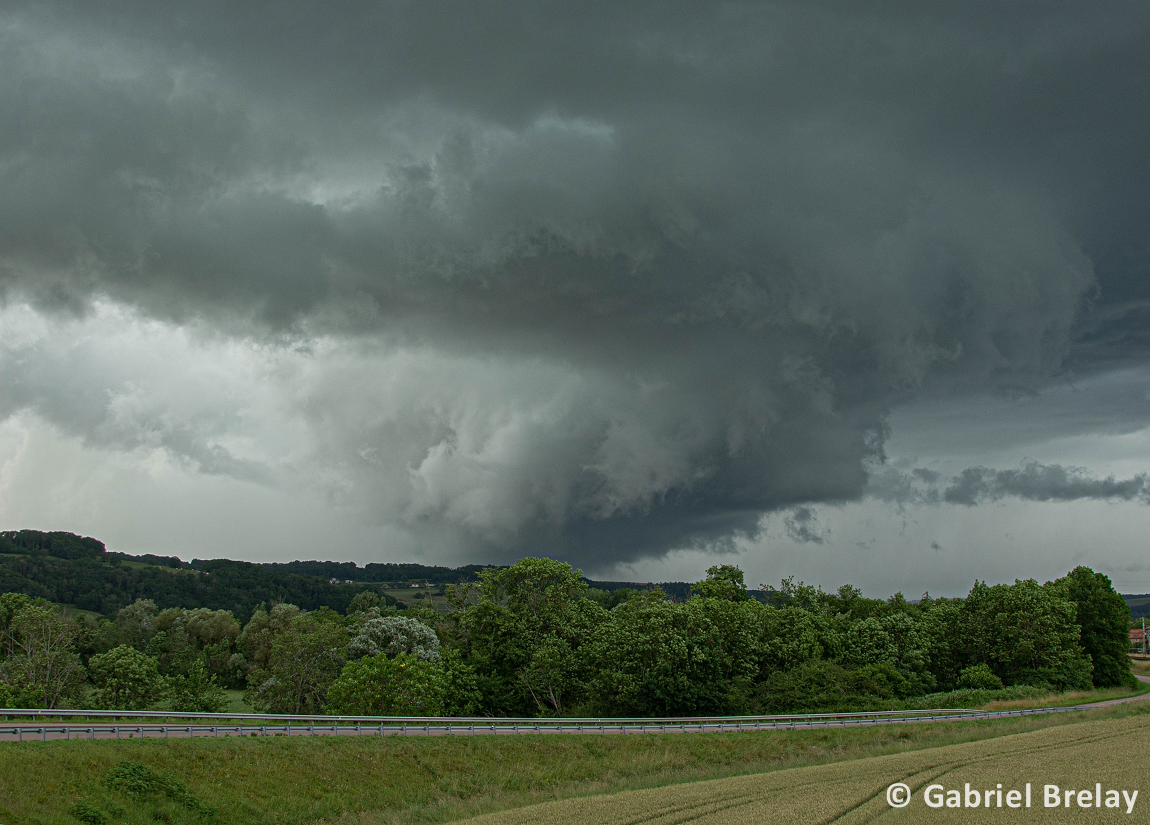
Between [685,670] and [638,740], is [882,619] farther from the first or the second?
[638,740]

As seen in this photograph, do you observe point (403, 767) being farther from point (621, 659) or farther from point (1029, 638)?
point (1029, 638)

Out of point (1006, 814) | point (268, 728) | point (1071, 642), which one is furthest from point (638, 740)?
point (1071, 642)

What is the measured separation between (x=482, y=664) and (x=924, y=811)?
237 feet

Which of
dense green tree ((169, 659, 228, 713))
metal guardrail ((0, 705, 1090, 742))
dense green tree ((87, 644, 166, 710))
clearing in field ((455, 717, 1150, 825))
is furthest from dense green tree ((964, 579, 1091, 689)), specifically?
dense green tree ((87, 644, 166, 710))

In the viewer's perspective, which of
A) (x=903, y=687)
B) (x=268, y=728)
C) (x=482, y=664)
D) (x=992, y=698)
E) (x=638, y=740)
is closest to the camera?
(x=268, y=728)

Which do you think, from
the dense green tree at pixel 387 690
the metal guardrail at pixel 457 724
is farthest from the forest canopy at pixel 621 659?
Answer: the metal guardrail at pixel 457 724

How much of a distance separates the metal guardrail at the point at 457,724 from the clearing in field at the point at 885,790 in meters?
21.5

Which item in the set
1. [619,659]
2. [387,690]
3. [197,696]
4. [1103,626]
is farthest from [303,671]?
[1103,626]

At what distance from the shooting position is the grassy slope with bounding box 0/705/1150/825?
3706 cm

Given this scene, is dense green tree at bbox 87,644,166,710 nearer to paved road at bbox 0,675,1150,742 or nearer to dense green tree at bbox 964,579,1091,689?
paved road at bbox 0,675,1150,742

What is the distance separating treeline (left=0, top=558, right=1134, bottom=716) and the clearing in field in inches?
1506

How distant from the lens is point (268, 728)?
53.4 m

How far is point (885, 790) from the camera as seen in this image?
32250 millimetres

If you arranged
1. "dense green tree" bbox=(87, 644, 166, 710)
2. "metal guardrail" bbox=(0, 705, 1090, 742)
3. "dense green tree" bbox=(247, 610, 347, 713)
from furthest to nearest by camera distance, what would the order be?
1. "dense green tree" bbox=(247, 610, 347, 713)
2. "dense green tree" bbox=(87, 644, 166, 710)
3. "metal guardrail" bbox=(0, 705, 1090, 742)
